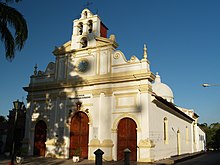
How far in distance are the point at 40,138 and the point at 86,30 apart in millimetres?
10690

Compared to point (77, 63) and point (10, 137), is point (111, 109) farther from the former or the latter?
point (10, 137)

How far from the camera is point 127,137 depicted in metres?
18.6

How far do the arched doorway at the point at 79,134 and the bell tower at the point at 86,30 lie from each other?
21.1ft

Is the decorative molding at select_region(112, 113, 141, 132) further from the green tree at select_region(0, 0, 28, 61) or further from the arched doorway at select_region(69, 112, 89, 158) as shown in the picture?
the green tree at select_region(0, 0, 28, 61)

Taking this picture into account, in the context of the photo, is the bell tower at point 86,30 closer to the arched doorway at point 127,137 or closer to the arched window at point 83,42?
the arched window at point 83,42

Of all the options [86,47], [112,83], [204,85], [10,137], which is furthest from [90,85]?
[10,137]

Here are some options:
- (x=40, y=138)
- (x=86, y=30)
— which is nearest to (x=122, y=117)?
(x=40, y=138)

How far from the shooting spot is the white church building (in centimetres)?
1839

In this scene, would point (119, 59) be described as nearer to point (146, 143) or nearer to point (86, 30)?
point (86, 30)

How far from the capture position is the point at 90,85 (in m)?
20.7

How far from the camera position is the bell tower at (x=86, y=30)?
2223cm

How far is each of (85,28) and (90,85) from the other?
5.77 m

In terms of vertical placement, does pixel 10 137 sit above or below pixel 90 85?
below

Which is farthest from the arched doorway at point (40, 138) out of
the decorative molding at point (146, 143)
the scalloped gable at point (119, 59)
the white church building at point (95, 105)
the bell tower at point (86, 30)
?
the decorative molding at point (146, 143)
